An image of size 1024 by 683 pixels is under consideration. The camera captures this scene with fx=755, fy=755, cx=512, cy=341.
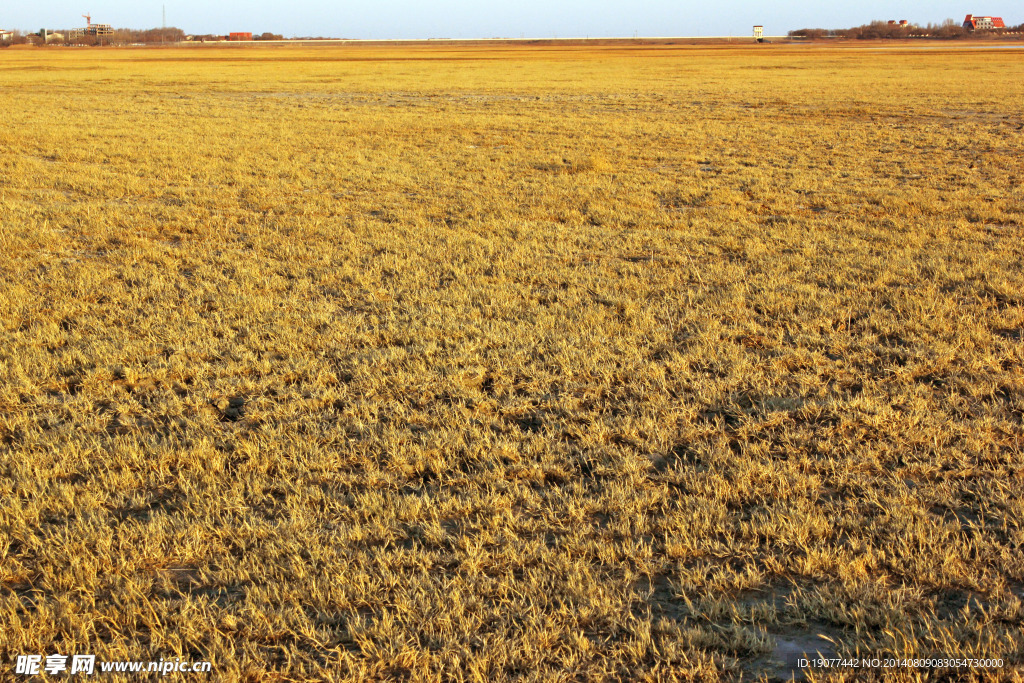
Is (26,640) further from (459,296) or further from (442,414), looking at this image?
(459,296)

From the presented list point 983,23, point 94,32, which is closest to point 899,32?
point 983,23

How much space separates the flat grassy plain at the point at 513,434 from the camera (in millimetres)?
3133

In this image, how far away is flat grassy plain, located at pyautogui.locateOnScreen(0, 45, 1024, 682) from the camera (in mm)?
→ 3133

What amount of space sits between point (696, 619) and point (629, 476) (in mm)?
1162

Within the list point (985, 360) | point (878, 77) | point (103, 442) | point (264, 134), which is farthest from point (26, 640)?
point (878, 77)

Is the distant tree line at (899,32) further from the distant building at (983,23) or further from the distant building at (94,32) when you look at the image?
the distant building at (94,32)

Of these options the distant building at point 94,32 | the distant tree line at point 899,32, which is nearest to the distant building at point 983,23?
the distant tree line at point 899,32

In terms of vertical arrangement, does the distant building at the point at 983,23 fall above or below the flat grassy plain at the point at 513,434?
above

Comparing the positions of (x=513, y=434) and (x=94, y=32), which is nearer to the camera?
(x=513, y=434)

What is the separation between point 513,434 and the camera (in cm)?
476

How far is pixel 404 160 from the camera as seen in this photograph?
17.3 metres

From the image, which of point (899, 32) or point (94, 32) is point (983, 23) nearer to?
point (899, 32)

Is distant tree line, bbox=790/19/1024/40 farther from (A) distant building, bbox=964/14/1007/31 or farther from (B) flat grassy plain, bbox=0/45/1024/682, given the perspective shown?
(B) flat grassy plain, bbox=0/45/1024/682

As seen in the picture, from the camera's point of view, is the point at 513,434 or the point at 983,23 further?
the point at 983,23
